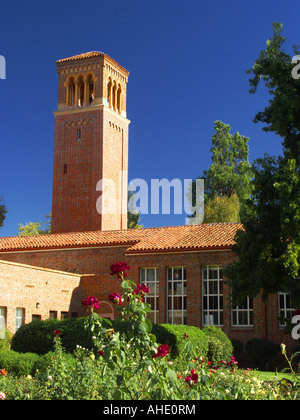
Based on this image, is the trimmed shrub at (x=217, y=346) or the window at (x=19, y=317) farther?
the window at (x=19, y=317)

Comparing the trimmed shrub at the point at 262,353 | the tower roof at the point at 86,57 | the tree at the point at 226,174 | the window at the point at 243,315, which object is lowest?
the trimmed shrub at the point at 262,353

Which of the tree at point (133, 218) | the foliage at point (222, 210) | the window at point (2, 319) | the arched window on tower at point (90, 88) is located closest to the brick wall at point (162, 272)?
the window at point (2, 319)

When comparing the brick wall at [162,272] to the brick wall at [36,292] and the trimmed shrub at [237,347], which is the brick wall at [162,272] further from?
the trimmed shrub at [237,347]

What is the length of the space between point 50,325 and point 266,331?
12.0m

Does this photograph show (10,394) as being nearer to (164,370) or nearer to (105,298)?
(164,370)

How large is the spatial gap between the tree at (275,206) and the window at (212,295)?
8.23 m

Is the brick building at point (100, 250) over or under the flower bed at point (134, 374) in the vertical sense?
over

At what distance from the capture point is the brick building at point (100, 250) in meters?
28.2

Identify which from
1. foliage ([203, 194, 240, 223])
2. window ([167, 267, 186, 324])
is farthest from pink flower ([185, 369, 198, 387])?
foliage ([203, 194, 240, 223])

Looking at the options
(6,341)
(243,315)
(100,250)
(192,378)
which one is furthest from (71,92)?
(192,378)

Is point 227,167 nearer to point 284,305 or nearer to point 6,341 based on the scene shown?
point 284,305

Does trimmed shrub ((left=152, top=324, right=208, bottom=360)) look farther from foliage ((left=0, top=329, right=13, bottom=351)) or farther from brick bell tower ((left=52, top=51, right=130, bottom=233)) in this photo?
brick bell tower ((left=52, top=51, right=130, bottom=233))

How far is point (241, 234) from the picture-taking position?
21.2 metres

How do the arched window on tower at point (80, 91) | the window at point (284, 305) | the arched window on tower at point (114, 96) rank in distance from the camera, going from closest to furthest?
1. the window at point (284, 305)
2. the arched window on tower at point (80, 91)
3. the arched window on tower at point (114, 96)
